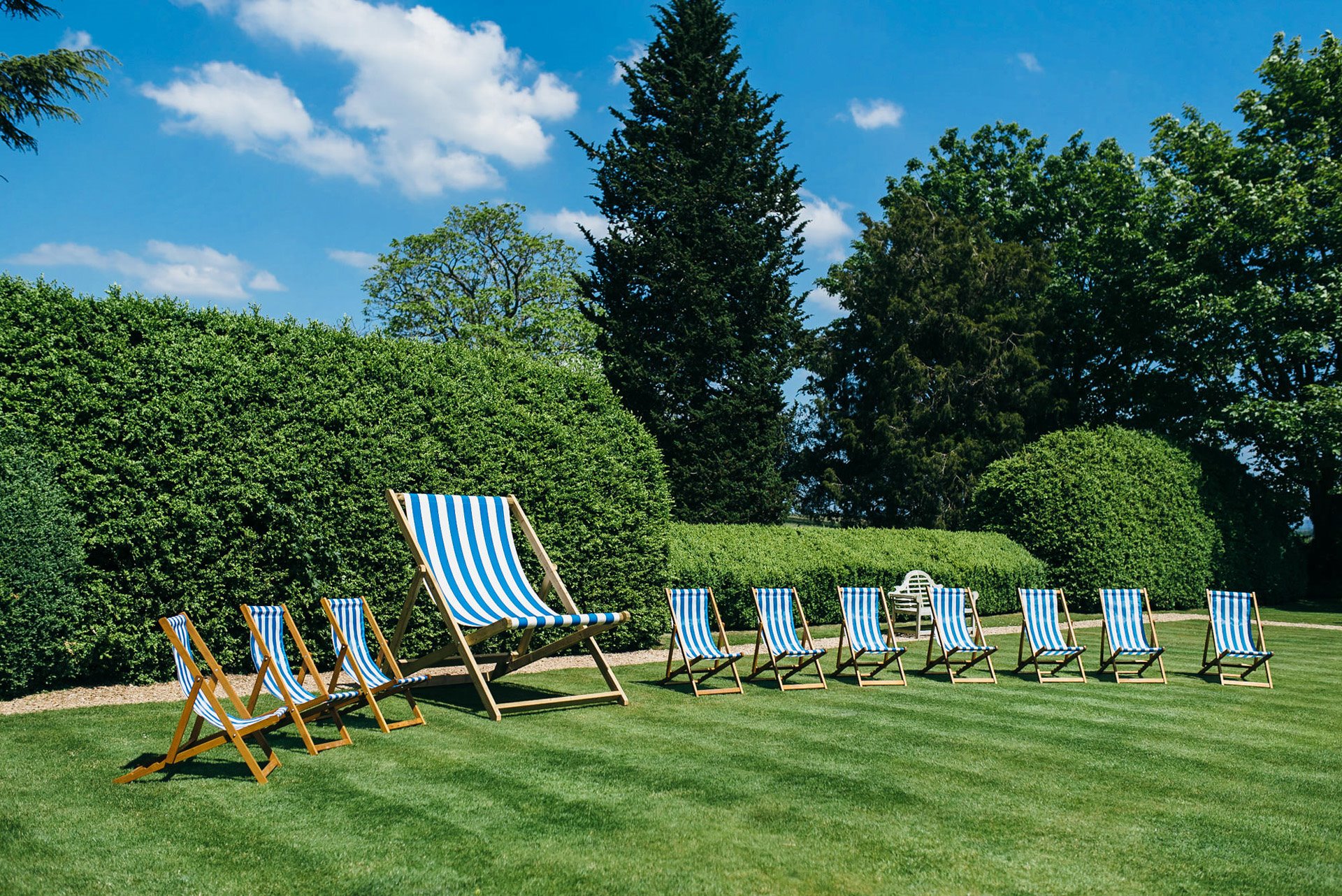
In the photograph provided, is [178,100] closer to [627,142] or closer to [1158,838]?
[627,142]

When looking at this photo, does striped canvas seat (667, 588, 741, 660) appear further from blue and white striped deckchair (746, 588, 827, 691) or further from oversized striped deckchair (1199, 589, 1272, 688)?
oversized striped deckchair (1199, 589, 1272, 688)

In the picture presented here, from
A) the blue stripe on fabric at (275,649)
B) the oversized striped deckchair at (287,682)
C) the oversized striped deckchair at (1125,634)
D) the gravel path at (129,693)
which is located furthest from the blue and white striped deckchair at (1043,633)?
the blue stripe on fabric at (275,649)

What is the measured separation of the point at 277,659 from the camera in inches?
222

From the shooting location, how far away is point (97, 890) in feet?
10.6

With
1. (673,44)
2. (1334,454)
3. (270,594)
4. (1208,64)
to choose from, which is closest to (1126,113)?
(1208,64)

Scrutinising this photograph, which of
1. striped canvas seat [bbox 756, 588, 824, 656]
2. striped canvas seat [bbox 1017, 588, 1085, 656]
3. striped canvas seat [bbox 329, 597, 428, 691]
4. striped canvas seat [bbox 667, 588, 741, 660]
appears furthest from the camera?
striped canvas seat [bbox 1017, 588, 1085, 656]

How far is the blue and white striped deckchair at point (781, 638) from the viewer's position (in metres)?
8.45

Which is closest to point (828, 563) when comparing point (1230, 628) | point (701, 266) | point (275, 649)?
point (1230, 628)

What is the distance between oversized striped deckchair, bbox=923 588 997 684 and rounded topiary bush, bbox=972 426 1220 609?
950cm

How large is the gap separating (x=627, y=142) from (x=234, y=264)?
9564 mm

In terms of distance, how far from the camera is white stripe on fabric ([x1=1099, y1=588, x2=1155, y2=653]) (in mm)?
9828

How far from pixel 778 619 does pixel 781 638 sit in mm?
245

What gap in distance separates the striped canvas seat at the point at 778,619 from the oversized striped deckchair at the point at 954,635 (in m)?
1.53

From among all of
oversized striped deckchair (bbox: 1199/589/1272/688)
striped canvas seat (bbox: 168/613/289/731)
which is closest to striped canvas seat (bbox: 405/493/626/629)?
striped canvas seat (bbox: 168/613/289/731)
